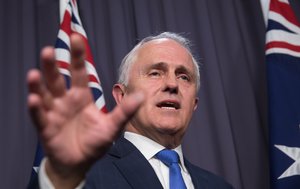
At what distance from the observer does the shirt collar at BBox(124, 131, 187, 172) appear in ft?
4.24

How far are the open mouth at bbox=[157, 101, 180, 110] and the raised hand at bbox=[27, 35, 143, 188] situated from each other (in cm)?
74

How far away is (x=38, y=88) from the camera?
0.60 meters

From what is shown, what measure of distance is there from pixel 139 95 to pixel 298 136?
3.95 ft

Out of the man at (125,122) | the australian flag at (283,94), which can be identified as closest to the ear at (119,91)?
the man at (125,122)

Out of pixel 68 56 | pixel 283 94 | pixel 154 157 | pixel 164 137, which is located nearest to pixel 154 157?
pixel 154 157

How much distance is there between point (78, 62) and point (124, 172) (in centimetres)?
60

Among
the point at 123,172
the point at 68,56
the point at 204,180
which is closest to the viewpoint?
the point at 123,172

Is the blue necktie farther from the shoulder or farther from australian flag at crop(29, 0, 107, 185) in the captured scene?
australian flag at crop(29, 0, 107, 185)

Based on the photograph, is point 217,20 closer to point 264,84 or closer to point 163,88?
point 264,84

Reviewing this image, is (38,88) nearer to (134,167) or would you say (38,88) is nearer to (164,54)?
(134,167)

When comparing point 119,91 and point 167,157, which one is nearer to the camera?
point 167,157

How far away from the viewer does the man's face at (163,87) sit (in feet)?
4.47

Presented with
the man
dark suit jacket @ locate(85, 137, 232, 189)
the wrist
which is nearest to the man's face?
the man

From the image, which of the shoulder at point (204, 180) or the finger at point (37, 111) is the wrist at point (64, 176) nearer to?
the finger at point (37, 111)
